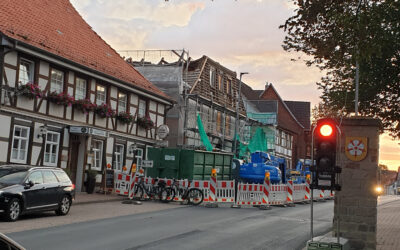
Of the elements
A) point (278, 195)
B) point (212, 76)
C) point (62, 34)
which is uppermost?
point (212, 76)

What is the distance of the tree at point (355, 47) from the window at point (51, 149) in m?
11.5

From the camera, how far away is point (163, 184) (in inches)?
929

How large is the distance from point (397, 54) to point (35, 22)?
1579 centimetres

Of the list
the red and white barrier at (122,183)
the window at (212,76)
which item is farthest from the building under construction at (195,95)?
the red and white barrier at (122,183)

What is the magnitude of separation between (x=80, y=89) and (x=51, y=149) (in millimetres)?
3539

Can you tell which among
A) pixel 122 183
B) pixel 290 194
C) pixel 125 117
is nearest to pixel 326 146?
pixel 122 183

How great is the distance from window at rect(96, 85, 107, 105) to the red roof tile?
87 cm

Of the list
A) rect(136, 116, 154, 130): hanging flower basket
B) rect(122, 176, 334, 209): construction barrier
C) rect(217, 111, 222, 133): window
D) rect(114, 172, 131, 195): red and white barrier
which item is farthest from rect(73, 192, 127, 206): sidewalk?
rect(217, 111, 222, 133): window

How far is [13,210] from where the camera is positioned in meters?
14.4

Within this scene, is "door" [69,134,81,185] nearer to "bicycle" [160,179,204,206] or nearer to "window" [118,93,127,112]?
"window" [118,93,127,112]

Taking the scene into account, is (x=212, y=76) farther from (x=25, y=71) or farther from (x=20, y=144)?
(x=20, y=144)

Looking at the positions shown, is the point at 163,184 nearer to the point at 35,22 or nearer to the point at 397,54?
the point at 35,22

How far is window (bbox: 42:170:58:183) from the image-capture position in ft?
53.3

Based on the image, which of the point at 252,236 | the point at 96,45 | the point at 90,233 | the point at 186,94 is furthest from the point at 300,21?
the point at 186,94
